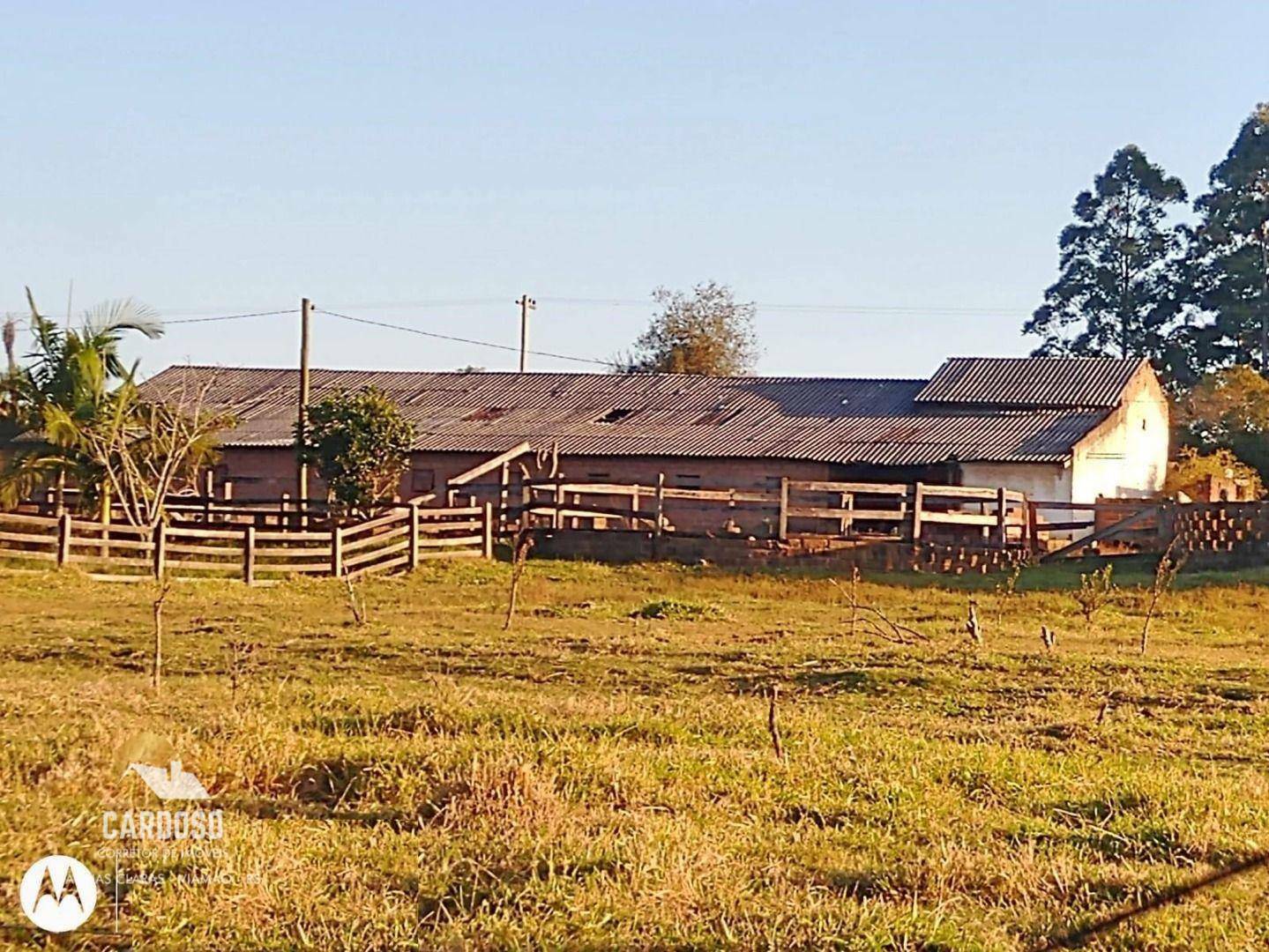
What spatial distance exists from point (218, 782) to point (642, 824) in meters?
2.49

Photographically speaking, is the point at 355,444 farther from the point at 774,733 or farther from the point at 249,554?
the point at 774,733

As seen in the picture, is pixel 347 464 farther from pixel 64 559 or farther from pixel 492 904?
pixel 492 904

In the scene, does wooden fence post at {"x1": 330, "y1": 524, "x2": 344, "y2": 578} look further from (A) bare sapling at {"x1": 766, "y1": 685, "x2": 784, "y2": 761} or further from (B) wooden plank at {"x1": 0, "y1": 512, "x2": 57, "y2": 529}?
(A) bare sapling at {"x1": 766, "y1": 685, "x2": 784, "y2": 761}

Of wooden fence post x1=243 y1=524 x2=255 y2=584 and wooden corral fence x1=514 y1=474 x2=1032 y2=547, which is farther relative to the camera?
wooden corral fence x1=514 y1=474 x2=1032 y2=547

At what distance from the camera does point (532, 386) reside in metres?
50.4

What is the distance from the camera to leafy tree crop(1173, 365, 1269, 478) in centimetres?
4819

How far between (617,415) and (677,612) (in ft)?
81.1

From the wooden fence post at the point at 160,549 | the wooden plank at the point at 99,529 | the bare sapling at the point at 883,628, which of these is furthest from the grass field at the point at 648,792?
the wooden plank at the point at 99,529

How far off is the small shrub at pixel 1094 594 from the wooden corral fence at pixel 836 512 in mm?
6314

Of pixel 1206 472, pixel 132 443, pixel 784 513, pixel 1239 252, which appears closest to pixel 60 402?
pixel 132 443

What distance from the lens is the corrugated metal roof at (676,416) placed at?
134 ft

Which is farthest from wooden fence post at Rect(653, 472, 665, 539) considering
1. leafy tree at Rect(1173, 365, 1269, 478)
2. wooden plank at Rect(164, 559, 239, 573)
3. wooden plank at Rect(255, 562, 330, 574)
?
leafy tree at Rect(1173, 365, 1269, 478)

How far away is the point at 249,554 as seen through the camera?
26.5 meters

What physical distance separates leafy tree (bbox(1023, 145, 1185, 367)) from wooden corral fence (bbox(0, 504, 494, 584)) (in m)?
41.1
